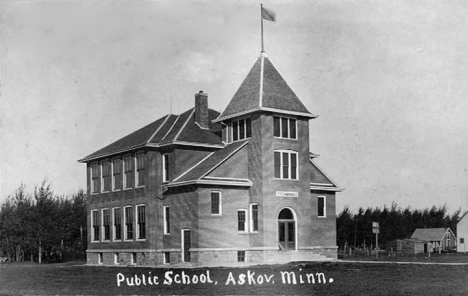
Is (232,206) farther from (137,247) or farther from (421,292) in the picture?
(421,292)

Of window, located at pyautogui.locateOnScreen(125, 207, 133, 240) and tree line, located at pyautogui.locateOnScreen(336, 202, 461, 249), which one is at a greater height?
window, located at pyautogui.locateOnScreen(125, 207, 133, 240)

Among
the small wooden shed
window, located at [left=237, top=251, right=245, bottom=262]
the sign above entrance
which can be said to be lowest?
the small wooden shed

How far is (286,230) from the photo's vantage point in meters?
38.7

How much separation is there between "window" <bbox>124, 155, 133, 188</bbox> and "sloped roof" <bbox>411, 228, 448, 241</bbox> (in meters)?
44.7

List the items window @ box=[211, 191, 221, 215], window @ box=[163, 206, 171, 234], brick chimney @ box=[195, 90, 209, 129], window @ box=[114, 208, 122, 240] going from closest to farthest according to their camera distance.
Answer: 1. window @ box=[211, 191, 221, 215]
2. window @ box=[163, 206, 171, 234]
3. brick chimney @ box=[195, 90, 209, 129]
4. window @ box=[114, 208, 122, 240]

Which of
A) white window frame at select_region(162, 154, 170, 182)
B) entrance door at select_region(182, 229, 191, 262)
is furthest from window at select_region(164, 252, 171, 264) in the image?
white window frame at select_region(162, 154, 170, 182)

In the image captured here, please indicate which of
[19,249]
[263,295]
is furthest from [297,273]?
[19,249]

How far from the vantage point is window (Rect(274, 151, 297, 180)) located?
38.6 m

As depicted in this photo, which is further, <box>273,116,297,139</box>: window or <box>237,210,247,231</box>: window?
<box>273,116,297,139</box>: window

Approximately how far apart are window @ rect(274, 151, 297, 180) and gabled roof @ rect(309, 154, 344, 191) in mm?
3263

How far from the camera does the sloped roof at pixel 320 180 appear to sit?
139 ft

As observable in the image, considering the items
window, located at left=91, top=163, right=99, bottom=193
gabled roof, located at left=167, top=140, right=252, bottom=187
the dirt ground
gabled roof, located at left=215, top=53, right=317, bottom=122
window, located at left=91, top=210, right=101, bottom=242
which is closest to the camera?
the dirt ground

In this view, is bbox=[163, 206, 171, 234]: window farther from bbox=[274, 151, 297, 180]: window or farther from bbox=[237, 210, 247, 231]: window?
bbox=[274, 151, 297, 180]: window

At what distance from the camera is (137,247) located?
4241cm
